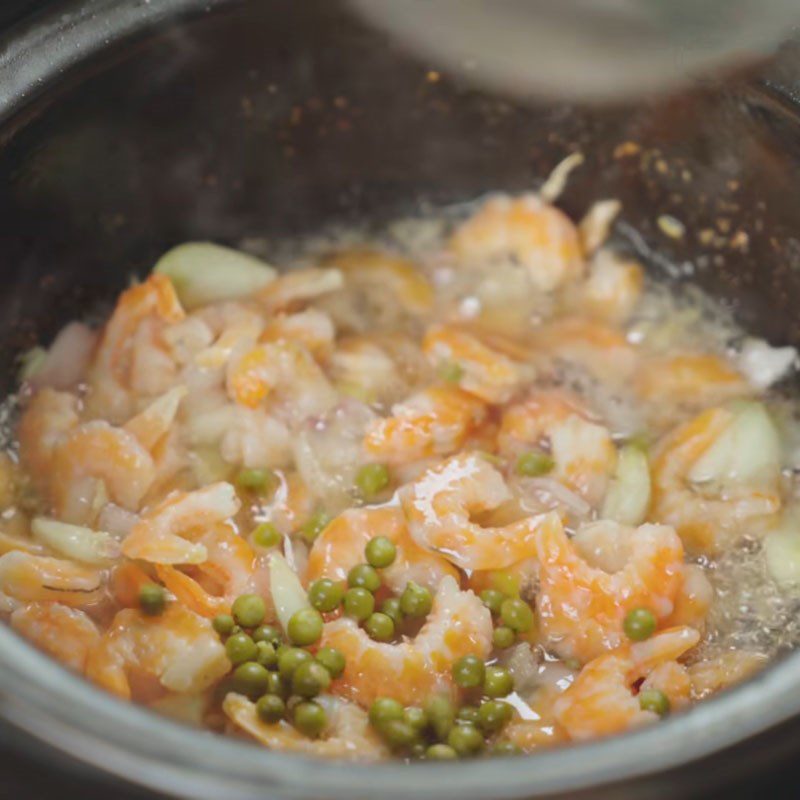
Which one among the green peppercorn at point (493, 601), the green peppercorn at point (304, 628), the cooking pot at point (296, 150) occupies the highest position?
the cooking pot at point (296, 150)

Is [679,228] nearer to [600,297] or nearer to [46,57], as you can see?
[600,297]

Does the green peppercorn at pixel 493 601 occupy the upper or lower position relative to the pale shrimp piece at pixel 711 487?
lower

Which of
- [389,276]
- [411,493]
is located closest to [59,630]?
[411,493]

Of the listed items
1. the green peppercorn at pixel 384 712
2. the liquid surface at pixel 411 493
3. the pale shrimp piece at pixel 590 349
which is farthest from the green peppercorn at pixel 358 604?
the pale shrimp piece at pixel 590 349

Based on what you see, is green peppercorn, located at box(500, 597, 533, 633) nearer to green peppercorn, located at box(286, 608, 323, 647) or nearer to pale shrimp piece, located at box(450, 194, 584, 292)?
green peppercorn, located at box(286, 608, 323, 647)

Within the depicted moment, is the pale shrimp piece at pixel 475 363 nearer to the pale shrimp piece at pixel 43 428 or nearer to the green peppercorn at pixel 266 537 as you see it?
the green peppercorn at pixel 266 537

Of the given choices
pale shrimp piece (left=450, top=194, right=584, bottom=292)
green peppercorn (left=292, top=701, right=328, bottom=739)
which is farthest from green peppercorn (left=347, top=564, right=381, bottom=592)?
pale shrimp piece (left=450, top=194, right=584, bottom=292)

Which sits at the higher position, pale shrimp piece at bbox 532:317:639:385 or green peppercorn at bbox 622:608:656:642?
pale shrimp piece at bbox 532:317:639:385
